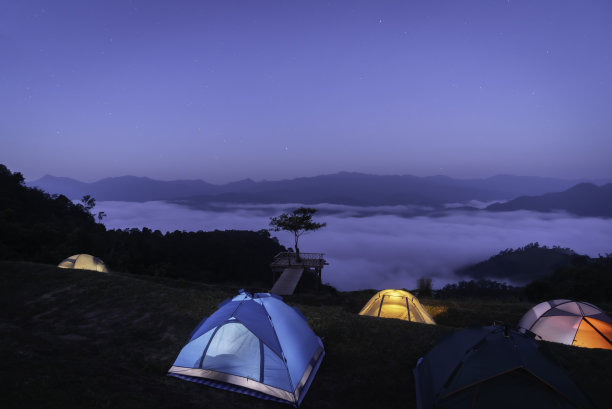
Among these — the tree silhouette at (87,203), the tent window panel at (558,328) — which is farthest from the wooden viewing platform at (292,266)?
the tree silhouette at (87,203)

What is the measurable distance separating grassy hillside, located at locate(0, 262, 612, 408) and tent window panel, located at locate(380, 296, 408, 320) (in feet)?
7.75

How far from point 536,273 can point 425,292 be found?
183ft

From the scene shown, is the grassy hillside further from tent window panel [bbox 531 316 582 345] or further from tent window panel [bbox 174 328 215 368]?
tent window panel [bbox 531 316 582 345]

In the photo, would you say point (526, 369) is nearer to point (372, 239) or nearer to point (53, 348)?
point (53, 348)

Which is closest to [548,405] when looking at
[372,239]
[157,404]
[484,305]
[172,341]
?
[157,404]

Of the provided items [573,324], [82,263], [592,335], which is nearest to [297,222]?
[82,263]

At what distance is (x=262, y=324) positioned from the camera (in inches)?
260

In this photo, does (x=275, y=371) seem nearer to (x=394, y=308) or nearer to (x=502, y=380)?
(x=502, y=380)

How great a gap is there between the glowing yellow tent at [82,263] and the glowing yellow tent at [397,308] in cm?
1514

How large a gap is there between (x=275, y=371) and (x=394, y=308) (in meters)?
7.34

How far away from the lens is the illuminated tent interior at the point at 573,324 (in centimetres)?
991

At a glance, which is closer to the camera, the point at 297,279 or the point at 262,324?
the point at 262,324

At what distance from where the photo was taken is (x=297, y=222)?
32.1 meters

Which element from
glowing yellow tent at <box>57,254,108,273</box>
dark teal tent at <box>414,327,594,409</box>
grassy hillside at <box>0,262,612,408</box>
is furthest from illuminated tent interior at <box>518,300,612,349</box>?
glowing yellow tent at <box>57,254,108,273</box>
